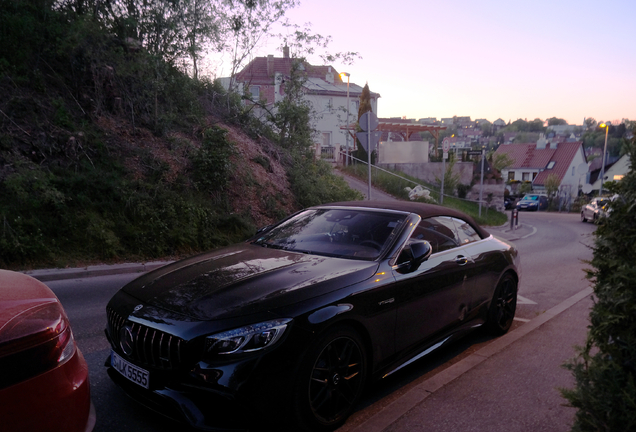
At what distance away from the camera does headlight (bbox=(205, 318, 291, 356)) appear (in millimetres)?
2855

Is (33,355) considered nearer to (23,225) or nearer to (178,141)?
(23,225)

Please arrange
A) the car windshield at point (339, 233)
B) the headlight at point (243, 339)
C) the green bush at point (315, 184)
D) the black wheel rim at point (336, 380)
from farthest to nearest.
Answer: the green bush at point (315, 184), the car windshield at point (339, 233), the black wheel rim at point (336, 380), the headlight at point (243, 339)

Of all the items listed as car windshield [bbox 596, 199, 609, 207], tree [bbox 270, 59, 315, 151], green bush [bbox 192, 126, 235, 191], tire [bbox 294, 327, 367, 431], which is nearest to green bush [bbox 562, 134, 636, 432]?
car windshield [bbox 596, 199, 609, 207]

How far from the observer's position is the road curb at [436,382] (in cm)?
324

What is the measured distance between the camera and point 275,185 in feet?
49.7

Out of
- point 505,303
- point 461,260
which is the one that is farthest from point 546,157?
point 461,260

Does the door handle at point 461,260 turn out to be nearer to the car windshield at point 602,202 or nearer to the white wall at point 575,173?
the car windshield at point 602,202

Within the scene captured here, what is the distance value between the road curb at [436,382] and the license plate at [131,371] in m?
1.40

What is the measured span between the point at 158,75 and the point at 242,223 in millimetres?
5226

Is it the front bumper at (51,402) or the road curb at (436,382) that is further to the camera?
the road curb at (436,382)

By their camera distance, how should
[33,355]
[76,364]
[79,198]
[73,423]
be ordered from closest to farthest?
[33,355] → [73,423] → [76,364] → [79,198]

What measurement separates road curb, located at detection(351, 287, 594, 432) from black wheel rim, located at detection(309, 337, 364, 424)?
0.21m

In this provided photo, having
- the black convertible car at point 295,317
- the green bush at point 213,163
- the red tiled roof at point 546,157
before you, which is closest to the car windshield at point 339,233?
the black convertible car at point 295,317

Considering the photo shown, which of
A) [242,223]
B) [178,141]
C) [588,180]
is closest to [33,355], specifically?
[242,223]
